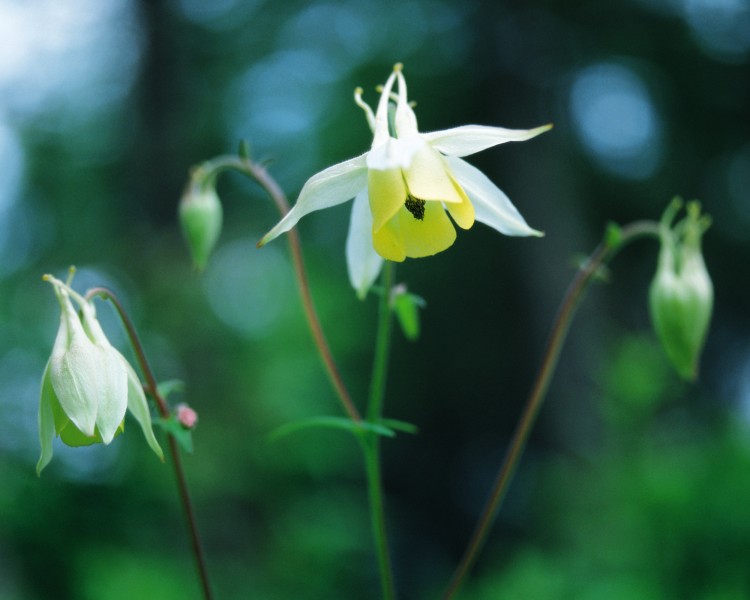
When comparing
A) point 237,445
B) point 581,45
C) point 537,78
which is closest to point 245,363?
point 237,445

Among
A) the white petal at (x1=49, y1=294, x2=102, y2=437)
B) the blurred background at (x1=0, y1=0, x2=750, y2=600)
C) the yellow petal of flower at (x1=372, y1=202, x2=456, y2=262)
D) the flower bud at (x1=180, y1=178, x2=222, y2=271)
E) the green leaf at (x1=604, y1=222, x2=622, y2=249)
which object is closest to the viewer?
the white petal at (x1=49, y1=294, x2=102, y2=437)

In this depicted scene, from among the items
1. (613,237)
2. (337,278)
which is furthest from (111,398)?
(337,278)

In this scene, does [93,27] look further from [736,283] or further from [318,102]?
[736,283]

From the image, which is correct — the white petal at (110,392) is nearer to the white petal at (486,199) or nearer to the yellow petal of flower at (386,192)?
the yellow petal of flower at (386,192)

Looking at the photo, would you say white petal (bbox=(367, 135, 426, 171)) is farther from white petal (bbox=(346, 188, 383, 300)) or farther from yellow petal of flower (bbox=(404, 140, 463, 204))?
white petal (bbox=(346, 188, 383, 300))

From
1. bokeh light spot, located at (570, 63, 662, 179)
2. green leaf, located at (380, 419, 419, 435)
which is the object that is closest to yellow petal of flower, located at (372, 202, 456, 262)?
green leaf, located at (380, 419, 419, 435)

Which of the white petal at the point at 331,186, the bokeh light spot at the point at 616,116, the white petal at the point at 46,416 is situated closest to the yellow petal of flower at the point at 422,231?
the white petal at the point at 331,186
